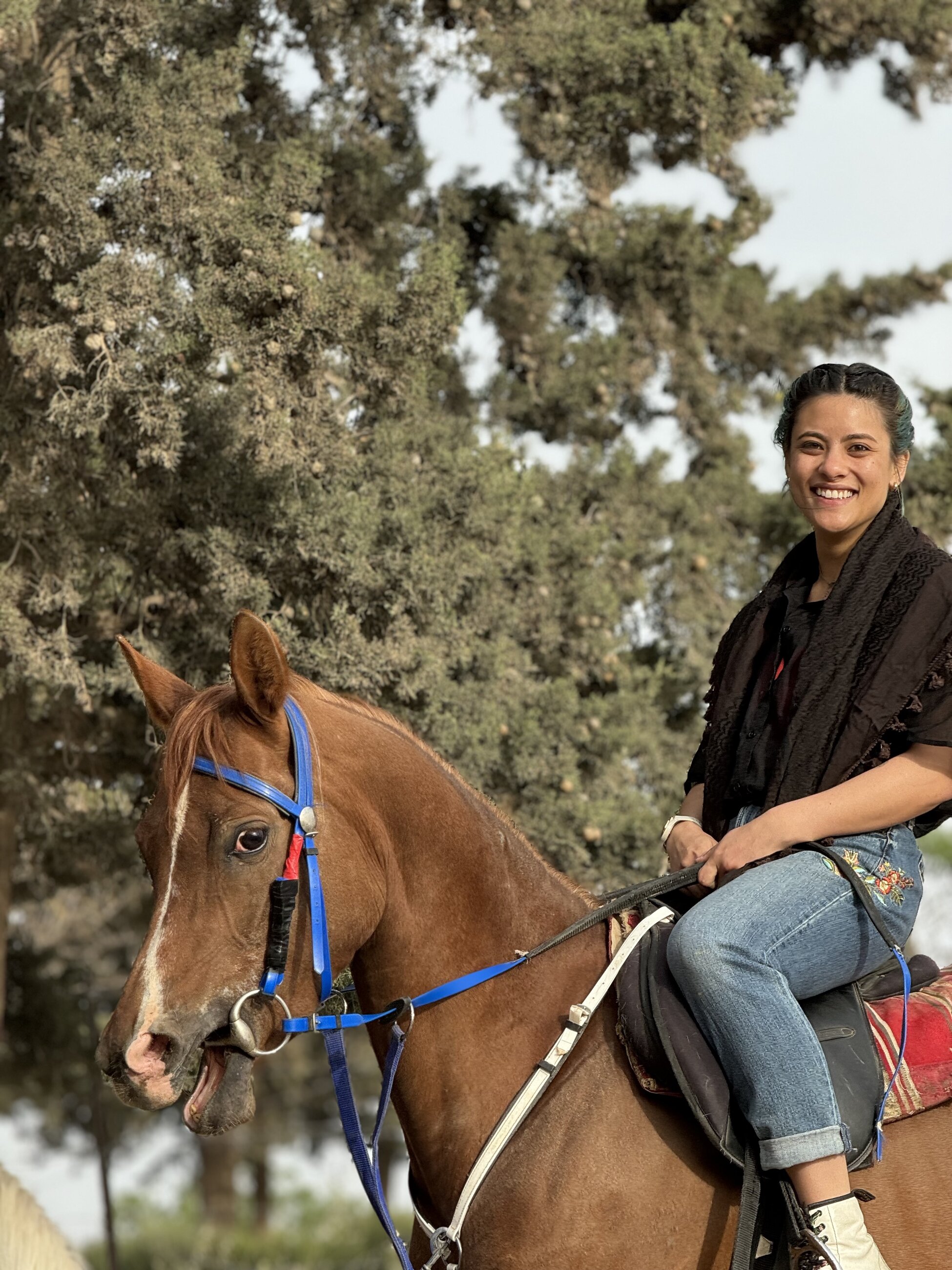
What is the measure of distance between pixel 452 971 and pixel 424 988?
0.07 meters

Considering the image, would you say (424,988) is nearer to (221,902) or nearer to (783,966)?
(221,902)

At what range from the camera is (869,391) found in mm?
3400

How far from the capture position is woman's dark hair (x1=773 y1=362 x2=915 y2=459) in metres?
3.41

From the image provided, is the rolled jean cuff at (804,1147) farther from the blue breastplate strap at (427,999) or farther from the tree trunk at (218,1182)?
the tree trunk at (218,1182)

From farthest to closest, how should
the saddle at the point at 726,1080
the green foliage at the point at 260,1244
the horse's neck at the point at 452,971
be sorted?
the green foliage at the point at 260,1244, the horse's neck at the point at 452,971, the saddle at the point at 726,1080

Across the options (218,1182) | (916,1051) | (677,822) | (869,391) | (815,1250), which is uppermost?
(869,391)

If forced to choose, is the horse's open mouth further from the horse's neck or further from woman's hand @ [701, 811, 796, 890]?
woman's hand @ [701, 811, 796, 890]

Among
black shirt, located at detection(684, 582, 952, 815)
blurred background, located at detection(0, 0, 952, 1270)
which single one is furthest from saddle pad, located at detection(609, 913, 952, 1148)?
blurred background, located at detection(0, 0, 952, 1270)

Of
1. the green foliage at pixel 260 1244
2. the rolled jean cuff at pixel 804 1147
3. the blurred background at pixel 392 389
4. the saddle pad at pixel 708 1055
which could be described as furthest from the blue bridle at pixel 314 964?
the green foliage at pixel 260 1244

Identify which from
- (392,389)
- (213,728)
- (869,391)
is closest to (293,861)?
(213,728)

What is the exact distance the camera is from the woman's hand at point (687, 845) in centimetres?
340

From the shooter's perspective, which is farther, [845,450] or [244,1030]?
[845,450]

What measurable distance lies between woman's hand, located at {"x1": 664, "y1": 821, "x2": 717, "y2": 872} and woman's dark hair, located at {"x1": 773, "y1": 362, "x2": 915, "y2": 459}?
110 centimetres

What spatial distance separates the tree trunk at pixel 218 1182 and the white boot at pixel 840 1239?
71.1ft
